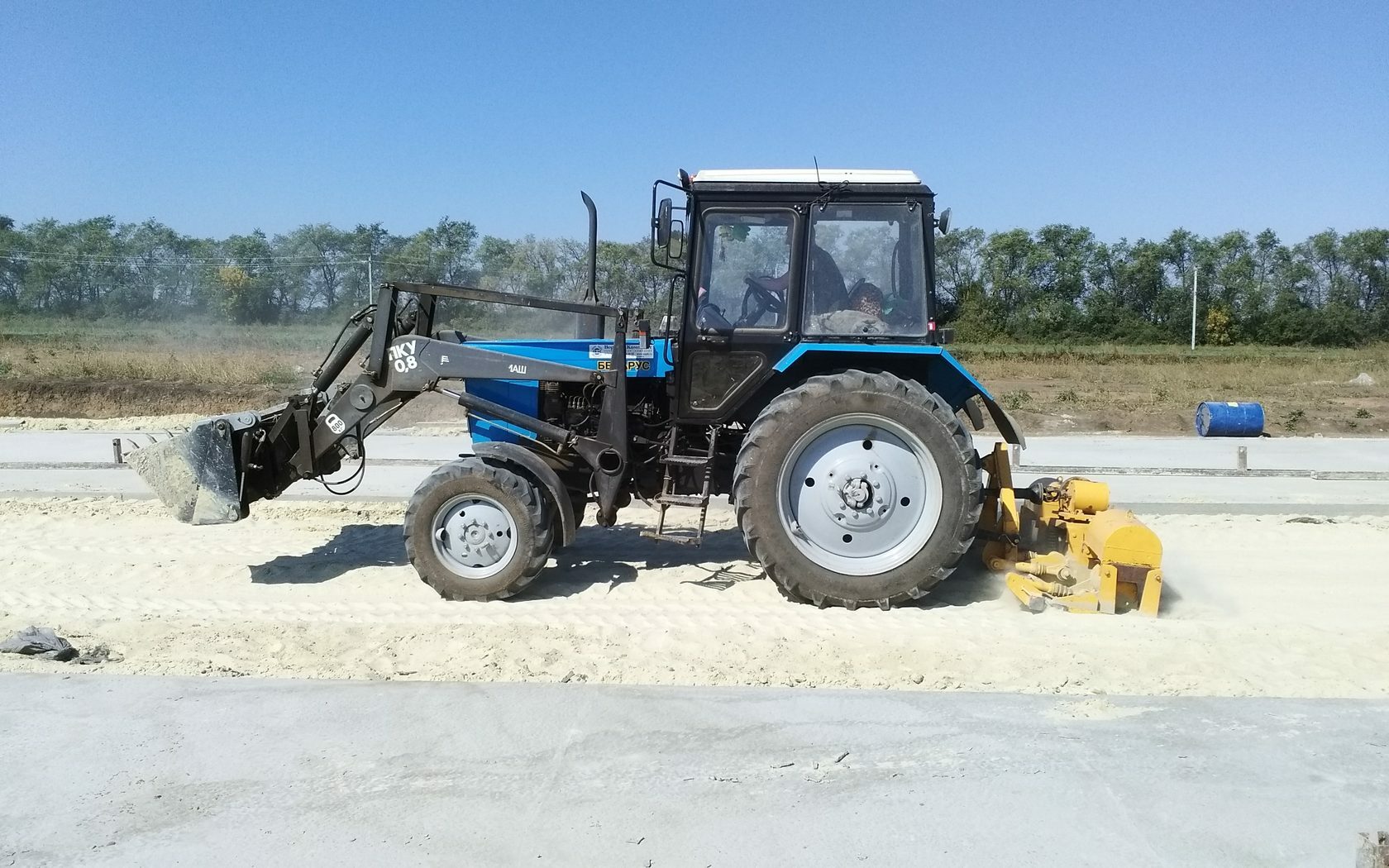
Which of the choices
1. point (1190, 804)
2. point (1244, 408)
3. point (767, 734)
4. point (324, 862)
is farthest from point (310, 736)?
point (1244, 408)

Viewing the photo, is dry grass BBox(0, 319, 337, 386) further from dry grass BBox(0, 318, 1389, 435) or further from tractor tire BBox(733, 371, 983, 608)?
tractor tire BBox(733, 371, 983, 608)

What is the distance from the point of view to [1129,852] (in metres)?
3.30

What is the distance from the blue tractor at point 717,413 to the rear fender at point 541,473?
2 centimetres

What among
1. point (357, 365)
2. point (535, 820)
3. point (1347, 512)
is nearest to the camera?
point (535, 820)

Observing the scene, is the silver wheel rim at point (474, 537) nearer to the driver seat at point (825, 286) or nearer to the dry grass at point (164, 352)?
the driver seat at point (825, 286)

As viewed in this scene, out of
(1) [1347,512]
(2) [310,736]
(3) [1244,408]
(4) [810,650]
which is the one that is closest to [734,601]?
(4) [810,650]

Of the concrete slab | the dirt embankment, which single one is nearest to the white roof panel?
the concrete slab

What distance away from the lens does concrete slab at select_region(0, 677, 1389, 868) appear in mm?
3357

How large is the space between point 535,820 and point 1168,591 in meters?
4.45

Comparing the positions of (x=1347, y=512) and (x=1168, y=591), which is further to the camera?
(x=1347, y=512)

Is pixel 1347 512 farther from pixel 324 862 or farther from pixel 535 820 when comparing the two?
pixel 324 862

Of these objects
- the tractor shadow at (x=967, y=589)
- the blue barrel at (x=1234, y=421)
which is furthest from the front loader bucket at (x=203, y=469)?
the blue barrel at (x=1234, y=421)

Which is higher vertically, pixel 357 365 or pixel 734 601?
pixel 357 365

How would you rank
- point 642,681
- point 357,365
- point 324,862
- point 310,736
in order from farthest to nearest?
point 357,365 → point 642,681 → point 310,736 → point 324,862
